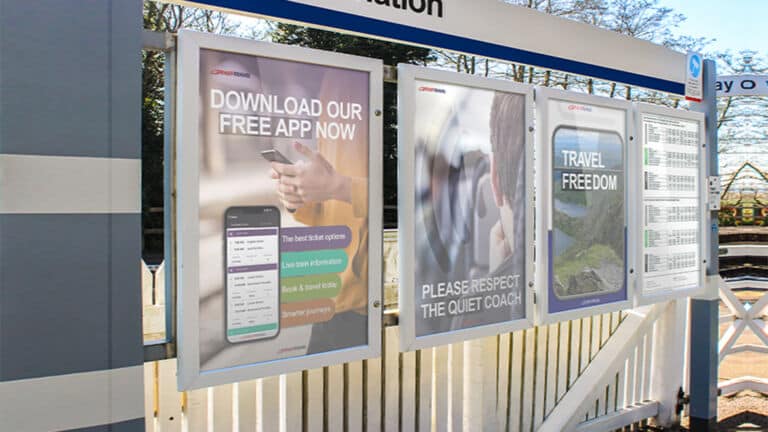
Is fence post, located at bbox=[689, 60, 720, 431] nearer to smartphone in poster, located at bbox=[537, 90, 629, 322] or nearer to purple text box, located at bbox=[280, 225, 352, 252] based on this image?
smartphone in poster, located at bbox=[537, 90, 629, 322]

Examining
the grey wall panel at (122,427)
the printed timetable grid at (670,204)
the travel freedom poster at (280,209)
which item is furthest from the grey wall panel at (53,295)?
the printed timetable grid at (670,204)

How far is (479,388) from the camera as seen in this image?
13.1 feet

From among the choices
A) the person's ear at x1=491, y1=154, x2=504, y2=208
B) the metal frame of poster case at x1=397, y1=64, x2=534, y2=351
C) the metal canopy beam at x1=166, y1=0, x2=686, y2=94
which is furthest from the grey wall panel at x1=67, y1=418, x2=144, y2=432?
the person's ear at x1=491, y1=154, x2=504, y2=208

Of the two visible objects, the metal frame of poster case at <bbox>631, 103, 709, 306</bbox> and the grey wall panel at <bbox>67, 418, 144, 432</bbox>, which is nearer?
the grey wall panel at <bbox>67, 418, 144, 432</bbox>

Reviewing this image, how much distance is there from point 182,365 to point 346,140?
1.12 m

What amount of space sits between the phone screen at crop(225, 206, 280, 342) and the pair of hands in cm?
9

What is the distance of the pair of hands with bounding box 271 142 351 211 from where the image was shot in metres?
2.68

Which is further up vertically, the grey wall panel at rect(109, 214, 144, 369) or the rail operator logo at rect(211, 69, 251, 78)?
the rail operator logo at rect(211, 69, 251, 78)

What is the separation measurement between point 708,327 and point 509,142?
9.80ft

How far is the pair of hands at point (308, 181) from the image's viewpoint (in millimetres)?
2682

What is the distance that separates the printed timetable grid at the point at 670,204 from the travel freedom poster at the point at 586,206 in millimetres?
291

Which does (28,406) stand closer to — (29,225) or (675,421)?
(29,225)

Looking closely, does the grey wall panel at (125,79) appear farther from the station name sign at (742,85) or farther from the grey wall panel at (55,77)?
the station name sign at (742,85)

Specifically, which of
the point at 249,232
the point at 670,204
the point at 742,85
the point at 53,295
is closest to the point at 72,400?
the point at 53,295
